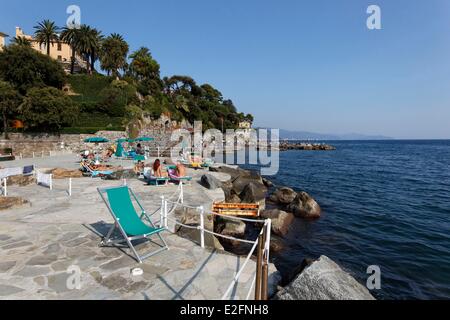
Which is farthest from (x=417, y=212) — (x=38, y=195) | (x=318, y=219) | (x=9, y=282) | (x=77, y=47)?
(x=77, y=47)

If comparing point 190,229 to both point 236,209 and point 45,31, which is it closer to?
point 236,209

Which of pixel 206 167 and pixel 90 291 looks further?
pixel 206 167

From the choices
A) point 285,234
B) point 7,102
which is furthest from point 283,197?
point 7,102

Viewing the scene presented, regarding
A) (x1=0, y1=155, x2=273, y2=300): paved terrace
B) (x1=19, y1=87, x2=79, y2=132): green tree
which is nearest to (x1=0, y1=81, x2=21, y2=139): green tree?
(x1=19, y1=87, x2=79, y2=132): green tree

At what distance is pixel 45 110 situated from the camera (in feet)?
93.2

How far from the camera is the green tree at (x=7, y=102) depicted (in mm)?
27172

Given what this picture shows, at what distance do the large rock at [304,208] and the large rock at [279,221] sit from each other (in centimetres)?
142

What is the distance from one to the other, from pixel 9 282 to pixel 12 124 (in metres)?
32.8

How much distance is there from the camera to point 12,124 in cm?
2889

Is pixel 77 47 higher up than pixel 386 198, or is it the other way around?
pixel 77 47

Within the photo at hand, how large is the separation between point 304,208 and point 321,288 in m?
9.22
